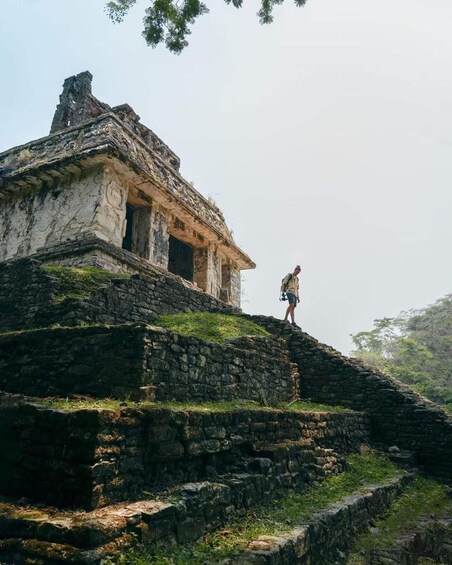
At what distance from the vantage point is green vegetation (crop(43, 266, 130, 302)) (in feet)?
21.3

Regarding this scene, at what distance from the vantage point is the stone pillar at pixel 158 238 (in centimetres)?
1078

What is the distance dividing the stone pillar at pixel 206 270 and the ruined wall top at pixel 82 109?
345cm

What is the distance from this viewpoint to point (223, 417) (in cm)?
460

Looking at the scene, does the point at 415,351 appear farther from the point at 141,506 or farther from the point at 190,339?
the point at 141,506

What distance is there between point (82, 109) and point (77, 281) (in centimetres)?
757

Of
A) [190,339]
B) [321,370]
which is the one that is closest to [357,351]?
[321,370]

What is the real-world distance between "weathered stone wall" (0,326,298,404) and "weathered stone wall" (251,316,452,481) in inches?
181

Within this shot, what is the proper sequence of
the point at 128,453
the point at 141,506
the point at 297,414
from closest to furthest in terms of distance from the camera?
the point at 141,506 < the point at 128,453 < the point at 297,414

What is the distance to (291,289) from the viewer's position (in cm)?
1166

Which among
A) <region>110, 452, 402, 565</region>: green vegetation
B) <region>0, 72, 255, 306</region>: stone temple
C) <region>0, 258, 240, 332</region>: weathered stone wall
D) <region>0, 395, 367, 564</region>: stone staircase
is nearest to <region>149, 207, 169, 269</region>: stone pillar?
<region>0, 72, 255, 306</region>: stone temple

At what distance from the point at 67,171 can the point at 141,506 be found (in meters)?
8.39

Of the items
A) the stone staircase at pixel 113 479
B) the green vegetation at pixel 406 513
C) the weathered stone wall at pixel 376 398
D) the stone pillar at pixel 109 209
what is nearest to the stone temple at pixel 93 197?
the stone pillar at pixel 109 209

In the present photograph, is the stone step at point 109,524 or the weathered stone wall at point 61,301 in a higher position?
the weathered stone wall at point 61,301

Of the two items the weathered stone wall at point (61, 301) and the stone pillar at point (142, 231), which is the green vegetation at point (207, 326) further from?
the stone pillar at point (142, 231)
